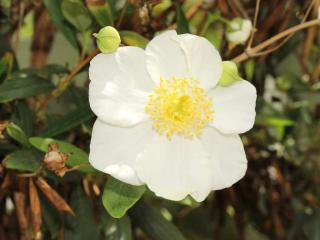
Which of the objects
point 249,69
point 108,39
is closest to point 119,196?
point 108,39

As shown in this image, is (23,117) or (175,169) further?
(23,117)

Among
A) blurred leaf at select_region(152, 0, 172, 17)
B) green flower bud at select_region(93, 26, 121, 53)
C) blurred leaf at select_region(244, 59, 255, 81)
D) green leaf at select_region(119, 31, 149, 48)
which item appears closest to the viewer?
green flower bud at select_region(93, 26, 121, 53)

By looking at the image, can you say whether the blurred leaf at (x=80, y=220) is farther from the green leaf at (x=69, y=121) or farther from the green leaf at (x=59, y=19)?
the green leaf at (x=59, y=19)

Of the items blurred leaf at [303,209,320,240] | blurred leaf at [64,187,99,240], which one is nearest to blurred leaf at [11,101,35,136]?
blurred leaf at [64,187,99,240]

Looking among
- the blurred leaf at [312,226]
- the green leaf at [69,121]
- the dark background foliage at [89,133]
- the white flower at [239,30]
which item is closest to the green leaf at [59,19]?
the dark background foliage at [89,133]

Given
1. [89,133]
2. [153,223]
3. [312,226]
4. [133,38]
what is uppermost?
[133,38]

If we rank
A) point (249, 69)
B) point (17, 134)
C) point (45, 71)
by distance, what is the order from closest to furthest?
point (17, 134)
point (45, 71)
point (249, 69)

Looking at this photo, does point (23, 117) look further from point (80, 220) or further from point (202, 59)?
point (202, 59)

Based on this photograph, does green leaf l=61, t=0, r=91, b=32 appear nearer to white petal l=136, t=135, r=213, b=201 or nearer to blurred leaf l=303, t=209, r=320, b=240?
white petal l=136, t=135, r=213, b=201
